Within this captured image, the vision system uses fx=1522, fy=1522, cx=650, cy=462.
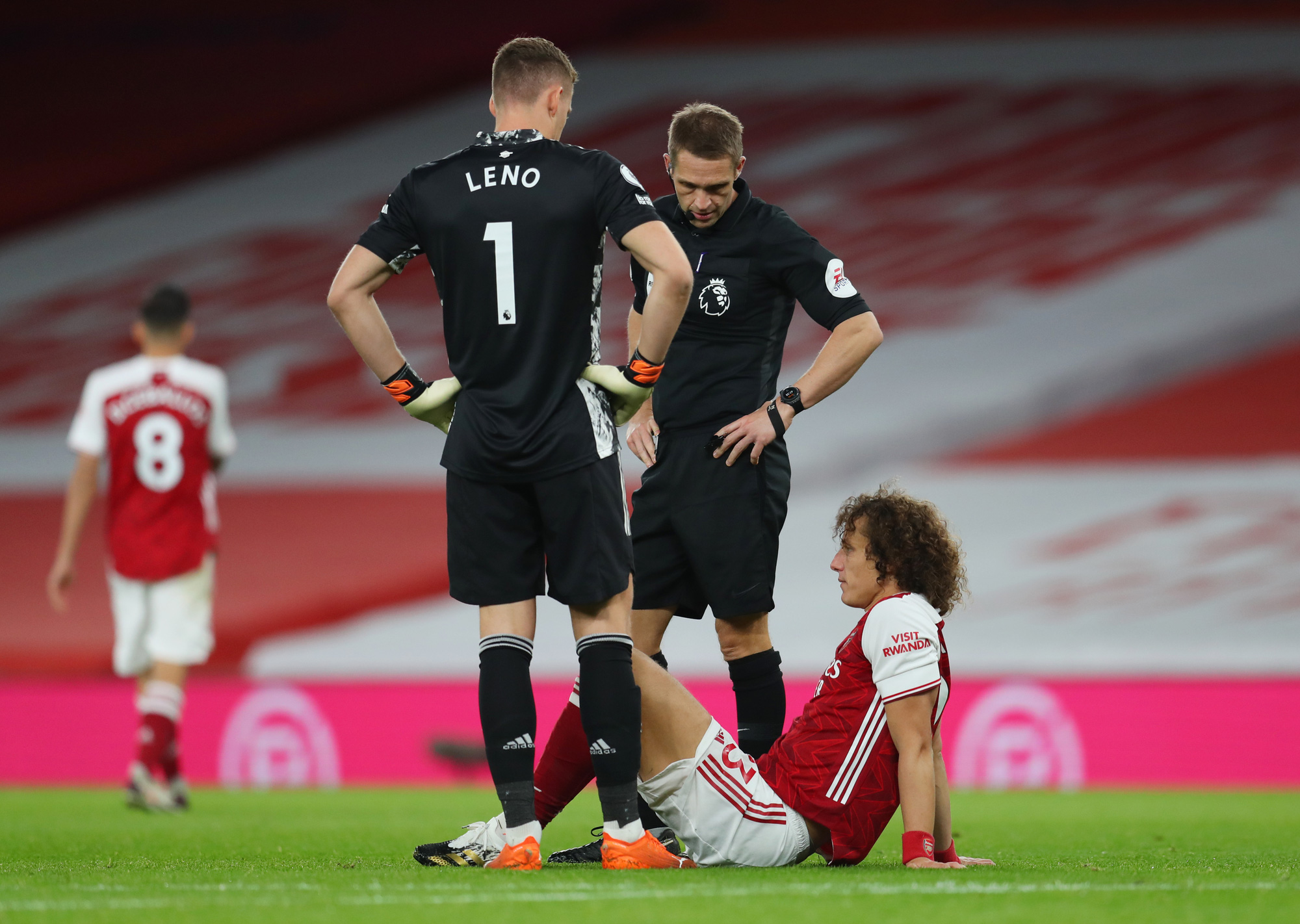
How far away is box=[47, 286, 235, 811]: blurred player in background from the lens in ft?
19.4

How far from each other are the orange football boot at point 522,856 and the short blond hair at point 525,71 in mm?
1604

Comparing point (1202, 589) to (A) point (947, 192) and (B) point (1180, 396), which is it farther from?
(A) point (947, 192)

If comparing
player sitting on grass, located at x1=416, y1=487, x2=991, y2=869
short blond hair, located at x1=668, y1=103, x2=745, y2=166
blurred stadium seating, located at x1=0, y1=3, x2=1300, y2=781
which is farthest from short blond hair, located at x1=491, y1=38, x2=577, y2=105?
blurred stadium seating, located at x1=0, y1=3, x2=1300, y2=781

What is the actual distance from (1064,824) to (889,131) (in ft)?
31.9

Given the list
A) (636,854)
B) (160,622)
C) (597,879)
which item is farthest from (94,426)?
(597,879)

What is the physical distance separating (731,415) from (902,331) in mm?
8902

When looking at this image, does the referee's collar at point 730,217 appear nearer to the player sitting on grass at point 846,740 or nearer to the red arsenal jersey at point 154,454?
the player sitting on grass at point 846,740

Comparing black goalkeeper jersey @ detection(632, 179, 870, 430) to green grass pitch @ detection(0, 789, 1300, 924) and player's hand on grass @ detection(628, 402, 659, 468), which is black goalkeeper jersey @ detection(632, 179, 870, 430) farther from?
green grass pitch @ detection(0, 789, 1300, 924)

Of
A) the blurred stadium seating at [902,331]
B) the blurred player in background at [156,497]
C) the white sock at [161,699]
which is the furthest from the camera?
the blurred stadium seating at [902,331]

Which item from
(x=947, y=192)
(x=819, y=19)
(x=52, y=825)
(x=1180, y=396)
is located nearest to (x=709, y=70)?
(x=819, y=19)

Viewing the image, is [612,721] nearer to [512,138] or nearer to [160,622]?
[512,138]

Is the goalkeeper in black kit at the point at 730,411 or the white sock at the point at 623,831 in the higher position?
the goalkeeper in black kit at the point at 730,411

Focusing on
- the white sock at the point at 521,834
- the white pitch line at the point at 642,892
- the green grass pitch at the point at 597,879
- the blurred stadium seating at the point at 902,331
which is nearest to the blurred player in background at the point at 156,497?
the green grass pitch at the point at 597,879

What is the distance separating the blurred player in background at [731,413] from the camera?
388 centimetres
